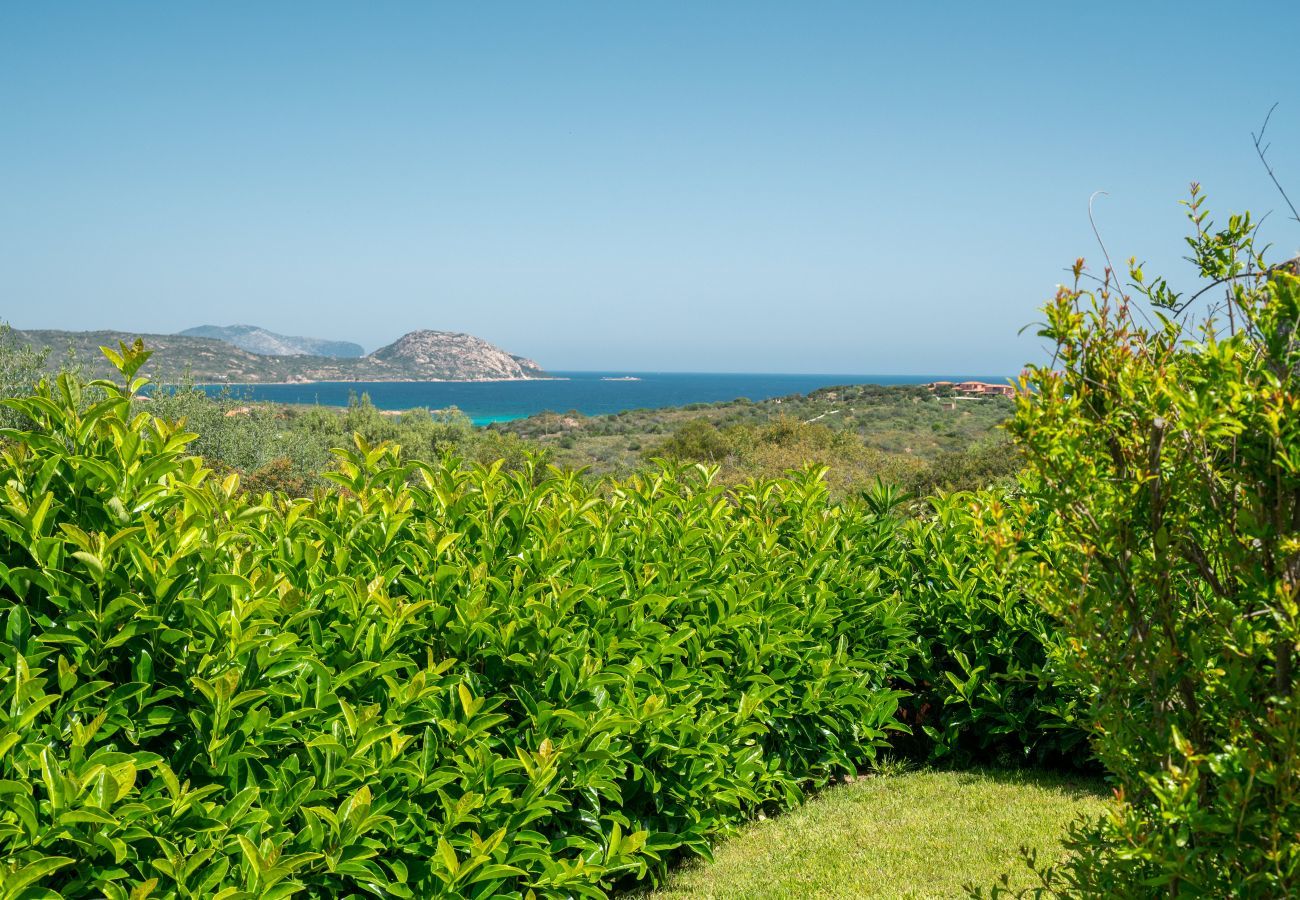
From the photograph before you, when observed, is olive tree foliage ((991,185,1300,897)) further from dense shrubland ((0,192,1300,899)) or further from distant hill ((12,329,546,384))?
distant hill ((12,329,546,384))

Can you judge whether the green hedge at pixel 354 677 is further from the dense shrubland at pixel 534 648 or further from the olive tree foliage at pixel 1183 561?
the olive tree foliage at pixel 1183 561

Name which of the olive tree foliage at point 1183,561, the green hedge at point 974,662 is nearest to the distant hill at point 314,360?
the green hedge at point 974,662

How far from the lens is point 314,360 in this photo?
5881 inches

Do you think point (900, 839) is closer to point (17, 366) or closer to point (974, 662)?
point (974, 662)

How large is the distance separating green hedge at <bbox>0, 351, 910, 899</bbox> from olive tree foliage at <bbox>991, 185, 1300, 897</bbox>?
1.76 m

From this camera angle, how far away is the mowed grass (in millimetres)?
3811

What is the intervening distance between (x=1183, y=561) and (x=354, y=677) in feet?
7.92

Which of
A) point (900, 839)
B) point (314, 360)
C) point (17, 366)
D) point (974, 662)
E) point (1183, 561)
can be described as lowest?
point (900, 839)

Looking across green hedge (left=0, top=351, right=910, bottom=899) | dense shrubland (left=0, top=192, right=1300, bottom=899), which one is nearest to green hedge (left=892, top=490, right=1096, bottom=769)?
dense shrubland (left=0, top=192, right=1300, bottom=899)

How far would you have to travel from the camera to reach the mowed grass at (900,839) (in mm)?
3811

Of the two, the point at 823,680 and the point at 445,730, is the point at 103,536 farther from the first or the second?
the point at 823,680

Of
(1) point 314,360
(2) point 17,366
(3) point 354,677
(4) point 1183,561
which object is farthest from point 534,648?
(1) point 314,360

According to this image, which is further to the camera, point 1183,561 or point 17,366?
point 17,366

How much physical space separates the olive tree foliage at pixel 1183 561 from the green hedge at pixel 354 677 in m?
1.76
